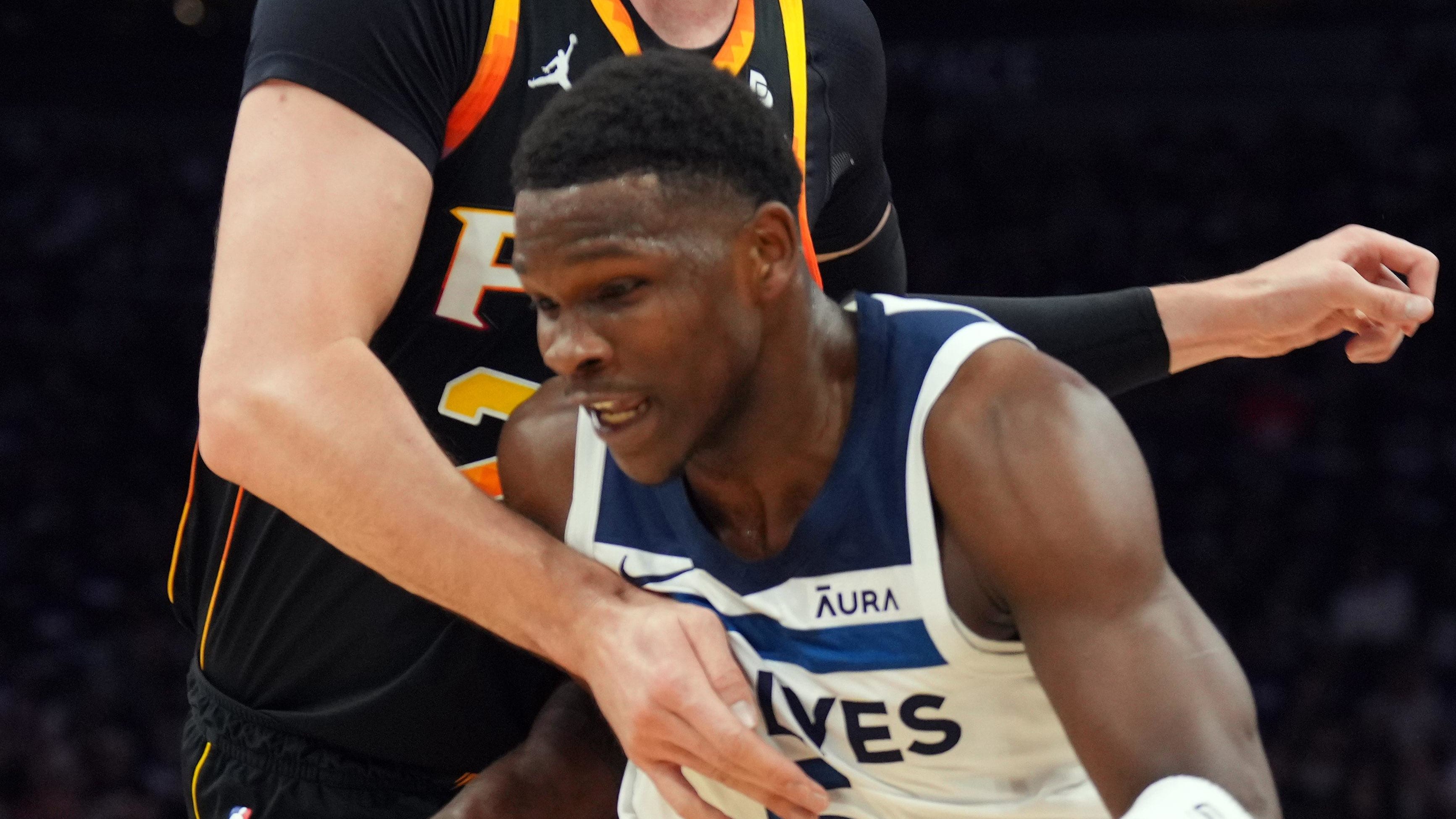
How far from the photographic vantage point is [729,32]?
7.65 ft

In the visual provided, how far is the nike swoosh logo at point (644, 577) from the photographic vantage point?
1975 millimetres

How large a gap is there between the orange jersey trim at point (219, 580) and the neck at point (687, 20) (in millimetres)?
908

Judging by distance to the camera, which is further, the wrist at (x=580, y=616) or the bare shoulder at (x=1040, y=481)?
the wrist at (x=580, y=616)

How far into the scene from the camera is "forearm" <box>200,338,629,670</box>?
5.99 feet

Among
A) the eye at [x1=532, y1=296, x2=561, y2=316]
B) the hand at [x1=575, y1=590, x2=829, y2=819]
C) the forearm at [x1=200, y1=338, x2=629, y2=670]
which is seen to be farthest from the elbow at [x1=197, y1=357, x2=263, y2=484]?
the hand at [x1=575, y1=590, x2=829, y2=819]

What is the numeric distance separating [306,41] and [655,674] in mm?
908

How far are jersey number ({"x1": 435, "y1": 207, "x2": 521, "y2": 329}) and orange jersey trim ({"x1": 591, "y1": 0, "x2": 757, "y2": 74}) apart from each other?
30 cm

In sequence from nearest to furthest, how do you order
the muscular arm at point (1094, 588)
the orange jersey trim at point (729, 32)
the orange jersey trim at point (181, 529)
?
the muscular arm at point (1094, 588) < the orange jersey trim at point (729, 32) < the orange jersey trim at point (181, 529)

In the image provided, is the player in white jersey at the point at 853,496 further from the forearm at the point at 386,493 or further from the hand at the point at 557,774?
the hand at the point at 557,774

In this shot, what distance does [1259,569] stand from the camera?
29.2ft

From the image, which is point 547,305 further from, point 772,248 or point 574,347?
point 772,248

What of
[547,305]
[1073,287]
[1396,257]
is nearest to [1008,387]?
[547,305]

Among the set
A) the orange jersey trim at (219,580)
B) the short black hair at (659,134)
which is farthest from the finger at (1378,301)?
Result: the orange jersey trim at (219,580)

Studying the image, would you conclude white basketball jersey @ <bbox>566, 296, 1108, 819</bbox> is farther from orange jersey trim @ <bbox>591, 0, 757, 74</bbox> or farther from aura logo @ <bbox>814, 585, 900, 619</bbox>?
orange jersey trim @ <bbox>591, 0, 757, 74</bbox>
